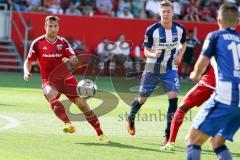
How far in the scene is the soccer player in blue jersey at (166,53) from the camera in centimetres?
1253

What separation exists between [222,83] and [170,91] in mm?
4062

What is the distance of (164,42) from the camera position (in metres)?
12.7

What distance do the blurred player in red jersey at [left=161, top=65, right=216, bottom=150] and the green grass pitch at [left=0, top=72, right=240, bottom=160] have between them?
255mm

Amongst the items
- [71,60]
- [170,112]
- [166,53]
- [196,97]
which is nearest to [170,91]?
[170,112]

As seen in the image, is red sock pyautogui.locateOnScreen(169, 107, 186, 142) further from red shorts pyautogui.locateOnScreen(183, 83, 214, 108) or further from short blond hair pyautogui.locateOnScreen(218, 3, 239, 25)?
short blond hair pyautogui.locateOnScreen(218, 3, 239, 25)

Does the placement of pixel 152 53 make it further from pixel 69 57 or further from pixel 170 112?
pixel 69 57

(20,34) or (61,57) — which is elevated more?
(61,57)

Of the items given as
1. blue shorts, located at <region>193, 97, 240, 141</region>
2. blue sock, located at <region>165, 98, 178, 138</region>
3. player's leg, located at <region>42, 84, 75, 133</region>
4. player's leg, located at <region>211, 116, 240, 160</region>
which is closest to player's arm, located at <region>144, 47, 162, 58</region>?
blue sock, located at <region>165, 98, 178, 138</region>

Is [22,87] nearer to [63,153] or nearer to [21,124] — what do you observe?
[21,124]

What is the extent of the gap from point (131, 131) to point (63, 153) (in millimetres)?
2588

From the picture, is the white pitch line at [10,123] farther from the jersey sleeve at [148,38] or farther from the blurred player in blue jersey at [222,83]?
the blurred player in blue jersey at [222,83]

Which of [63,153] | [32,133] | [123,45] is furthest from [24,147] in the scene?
[123,45]

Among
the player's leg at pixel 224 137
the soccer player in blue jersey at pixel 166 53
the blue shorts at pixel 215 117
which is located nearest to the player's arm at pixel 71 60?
the soccer player in blue jersey at pixel 166 53

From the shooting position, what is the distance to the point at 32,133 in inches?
518
